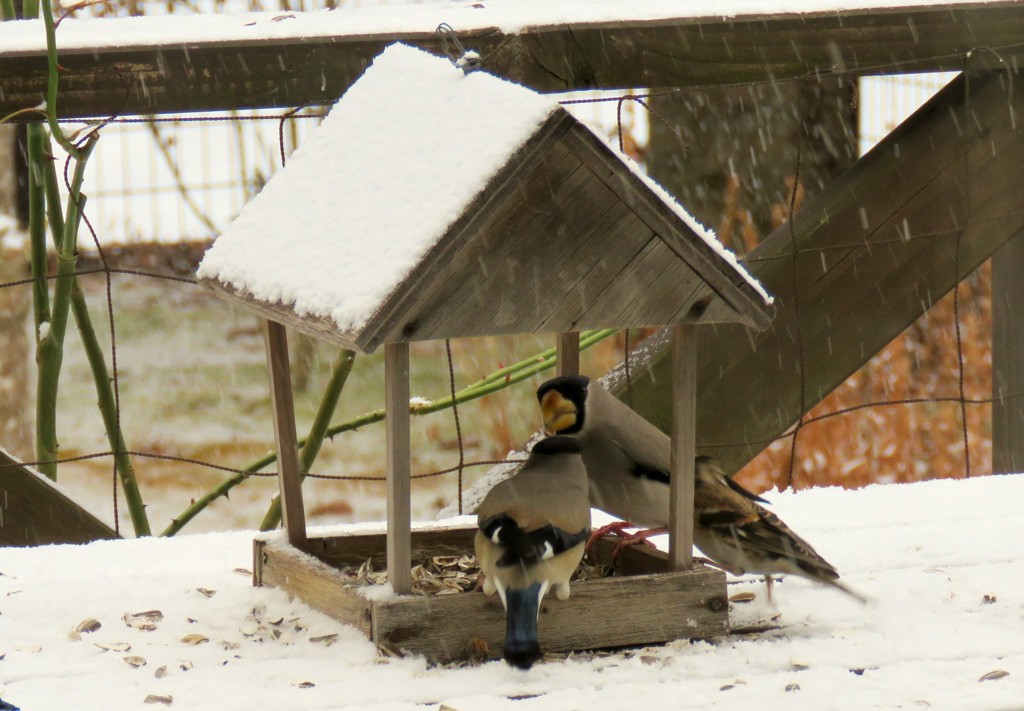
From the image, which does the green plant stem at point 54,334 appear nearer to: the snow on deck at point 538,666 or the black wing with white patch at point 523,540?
the snow on deck at point 538,666

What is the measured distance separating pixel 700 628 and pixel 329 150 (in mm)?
1066

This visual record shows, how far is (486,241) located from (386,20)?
1.43 metres

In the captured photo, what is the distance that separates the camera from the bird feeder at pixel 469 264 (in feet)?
6.55

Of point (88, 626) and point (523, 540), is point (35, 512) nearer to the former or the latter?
point (88, 626)

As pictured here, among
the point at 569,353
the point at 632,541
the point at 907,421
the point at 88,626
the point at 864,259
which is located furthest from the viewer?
the point at 907,421

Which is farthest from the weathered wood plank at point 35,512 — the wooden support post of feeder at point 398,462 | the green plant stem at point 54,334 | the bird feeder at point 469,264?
the wooden support post of feeder at point 398,462

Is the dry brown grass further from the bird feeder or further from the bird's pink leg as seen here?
the bird feeder

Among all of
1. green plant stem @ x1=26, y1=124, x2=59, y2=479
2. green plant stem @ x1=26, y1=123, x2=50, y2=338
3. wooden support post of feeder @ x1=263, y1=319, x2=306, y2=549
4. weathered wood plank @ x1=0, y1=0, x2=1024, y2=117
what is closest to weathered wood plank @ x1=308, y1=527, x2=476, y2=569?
wooden support post of feeder @ x1=263, y1=319, x2=306, y2=549

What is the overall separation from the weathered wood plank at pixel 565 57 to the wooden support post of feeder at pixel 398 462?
4.05 feet

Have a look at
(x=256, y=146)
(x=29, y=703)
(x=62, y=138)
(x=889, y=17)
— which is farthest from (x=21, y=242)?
(x=29, y=703)

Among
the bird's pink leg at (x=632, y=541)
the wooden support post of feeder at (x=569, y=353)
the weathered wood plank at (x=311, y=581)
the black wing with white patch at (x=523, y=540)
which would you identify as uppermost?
the wooden support post of feeder at (x=569, y=353)

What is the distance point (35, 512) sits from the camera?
131 inches

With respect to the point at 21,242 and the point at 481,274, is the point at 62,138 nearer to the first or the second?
the point at 481,274

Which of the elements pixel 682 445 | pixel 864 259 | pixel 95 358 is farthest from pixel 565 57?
pixel 95 358
